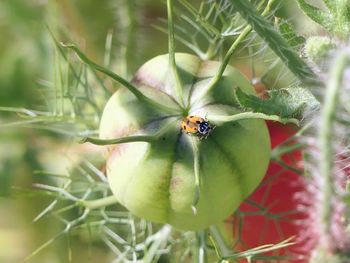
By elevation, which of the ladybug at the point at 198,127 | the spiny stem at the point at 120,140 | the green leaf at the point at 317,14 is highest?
the green leaf at the point at 317,14

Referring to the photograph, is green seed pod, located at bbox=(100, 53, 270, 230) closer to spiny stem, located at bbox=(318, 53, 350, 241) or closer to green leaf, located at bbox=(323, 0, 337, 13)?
green leaf, located at bbox=(323, 0, 337, 13)

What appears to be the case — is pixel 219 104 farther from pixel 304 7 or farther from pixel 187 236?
pixel 187 236

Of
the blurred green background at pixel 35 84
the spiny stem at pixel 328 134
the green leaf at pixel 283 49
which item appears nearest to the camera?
the spiny stem at pixel 328 134

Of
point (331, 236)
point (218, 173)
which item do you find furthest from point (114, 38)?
point (331, 236)

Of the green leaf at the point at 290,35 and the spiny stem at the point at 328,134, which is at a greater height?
the green leaf at the point at 290,35

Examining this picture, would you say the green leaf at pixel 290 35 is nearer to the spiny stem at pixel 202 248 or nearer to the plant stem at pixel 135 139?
the plant stem at pixel 135 139

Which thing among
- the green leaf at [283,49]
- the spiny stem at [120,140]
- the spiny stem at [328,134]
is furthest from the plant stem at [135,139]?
the spiny stem at [328,134]

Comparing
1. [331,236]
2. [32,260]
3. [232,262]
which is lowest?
[32,260]
